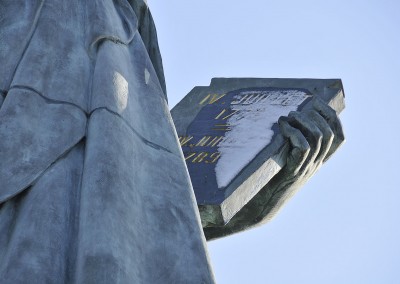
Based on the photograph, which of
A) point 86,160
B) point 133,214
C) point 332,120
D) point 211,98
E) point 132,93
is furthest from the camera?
point 211,98

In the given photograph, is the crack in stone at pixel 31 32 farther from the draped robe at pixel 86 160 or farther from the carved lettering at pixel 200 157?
the carved lettering at pixel 200 157

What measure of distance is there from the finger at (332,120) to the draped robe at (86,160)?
7.81ft

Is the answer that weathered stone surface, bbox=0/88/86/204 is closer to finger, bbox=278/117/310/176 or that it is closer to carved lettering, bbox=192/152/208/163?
carved lettering, bbox=192/152/208/163

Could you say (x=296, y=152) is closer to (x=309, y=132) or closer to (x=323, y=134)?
(x=309, y=132)

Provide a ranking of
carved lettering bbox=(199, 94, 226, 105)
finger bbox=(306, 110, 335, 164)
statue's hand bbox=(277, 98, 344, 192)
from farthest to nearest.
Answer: carved lettering bbox=(199, 94, 226, 105)
finger bbox=(306, 110, 335, 164)
statue's hand bbox=(277, 98, 344, 192)

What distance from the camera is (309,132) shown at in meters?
10.4

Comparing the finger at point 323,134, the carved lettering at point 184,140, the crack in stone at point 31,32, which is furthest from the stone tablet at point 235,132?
the crack in stone at point 31,32

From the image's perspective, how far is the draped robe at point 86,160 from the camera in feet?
22.9

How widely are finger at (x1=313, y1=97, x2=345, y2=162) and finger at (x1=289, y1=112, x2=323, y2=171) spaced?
0.57 ft

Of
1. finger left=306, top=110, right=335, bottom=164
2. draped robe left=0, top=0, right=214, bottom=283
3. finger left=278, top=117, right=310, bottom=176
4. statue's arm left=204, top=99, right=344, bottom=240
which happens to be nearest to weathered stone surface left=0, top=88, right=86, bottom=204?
draped robe left=0, top=0, right=214, bottom=283

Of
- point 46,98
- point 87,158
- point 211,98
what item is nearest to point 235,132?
point 211,98

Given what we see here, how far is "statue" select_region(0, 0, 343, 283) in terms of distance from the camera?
22.9ft

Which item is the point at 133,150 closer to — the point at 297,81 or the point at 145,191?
the point at 145,191

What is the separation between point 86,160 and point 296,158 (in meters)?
3.05
